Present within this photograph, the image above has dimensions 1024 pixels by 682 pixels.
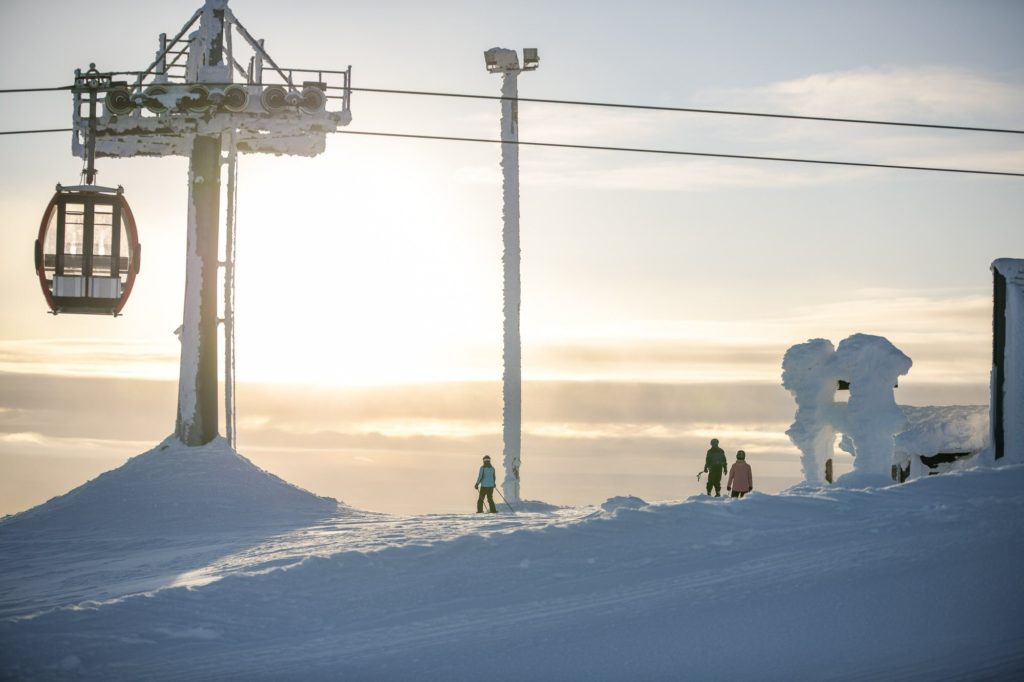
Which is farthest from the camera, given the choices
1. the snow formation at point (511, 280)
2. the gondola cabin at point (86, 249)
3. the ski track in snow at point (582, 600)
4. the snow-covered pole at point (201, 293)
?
the snow formation at point (511, 280)

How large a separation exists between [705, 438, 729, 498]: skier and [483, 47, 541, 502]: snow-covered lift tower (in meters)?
5.57

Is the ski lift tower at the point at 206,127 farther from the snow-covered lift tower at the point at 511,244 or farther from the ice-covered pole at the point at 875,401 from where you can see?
the ice-covered pole at the point at 875,401

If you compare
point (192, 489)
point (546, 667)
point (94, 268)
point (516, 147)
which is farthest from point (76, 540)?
point (516, 147)

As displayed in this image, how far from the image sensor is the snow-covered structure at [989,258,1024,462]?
24609 millimetres

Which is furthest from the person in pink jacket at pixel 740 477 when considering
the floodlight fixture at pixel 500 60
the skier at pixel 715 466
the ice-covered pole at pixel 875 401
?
the floodlight fixture at pixel 500 60

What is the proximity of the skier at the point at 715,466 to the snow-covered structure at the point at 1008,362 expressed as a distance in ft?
18.9

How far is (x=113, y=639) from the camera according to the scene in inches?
609

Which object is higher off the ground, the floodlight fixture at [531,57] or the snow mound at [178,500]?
the floodlight fixture at [531,57]

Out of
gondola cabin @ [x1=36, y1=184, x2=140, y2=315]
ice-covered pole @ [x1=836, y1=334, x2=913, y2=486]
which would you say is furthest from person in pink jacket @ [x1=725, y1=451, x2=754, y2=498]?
gondola cabin @ [x1=36, y1=184, x2=140, y2=315]

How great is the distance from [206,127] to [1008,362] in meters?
19.6

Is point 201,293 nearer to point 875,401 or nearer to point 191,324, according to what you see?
point 191,324

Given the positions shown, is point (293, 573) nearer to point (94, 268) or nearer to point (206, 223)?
point (94, 268)

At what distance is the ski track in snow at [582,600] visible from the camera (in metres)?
15.0

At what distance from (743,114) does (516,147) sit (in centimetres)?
610
